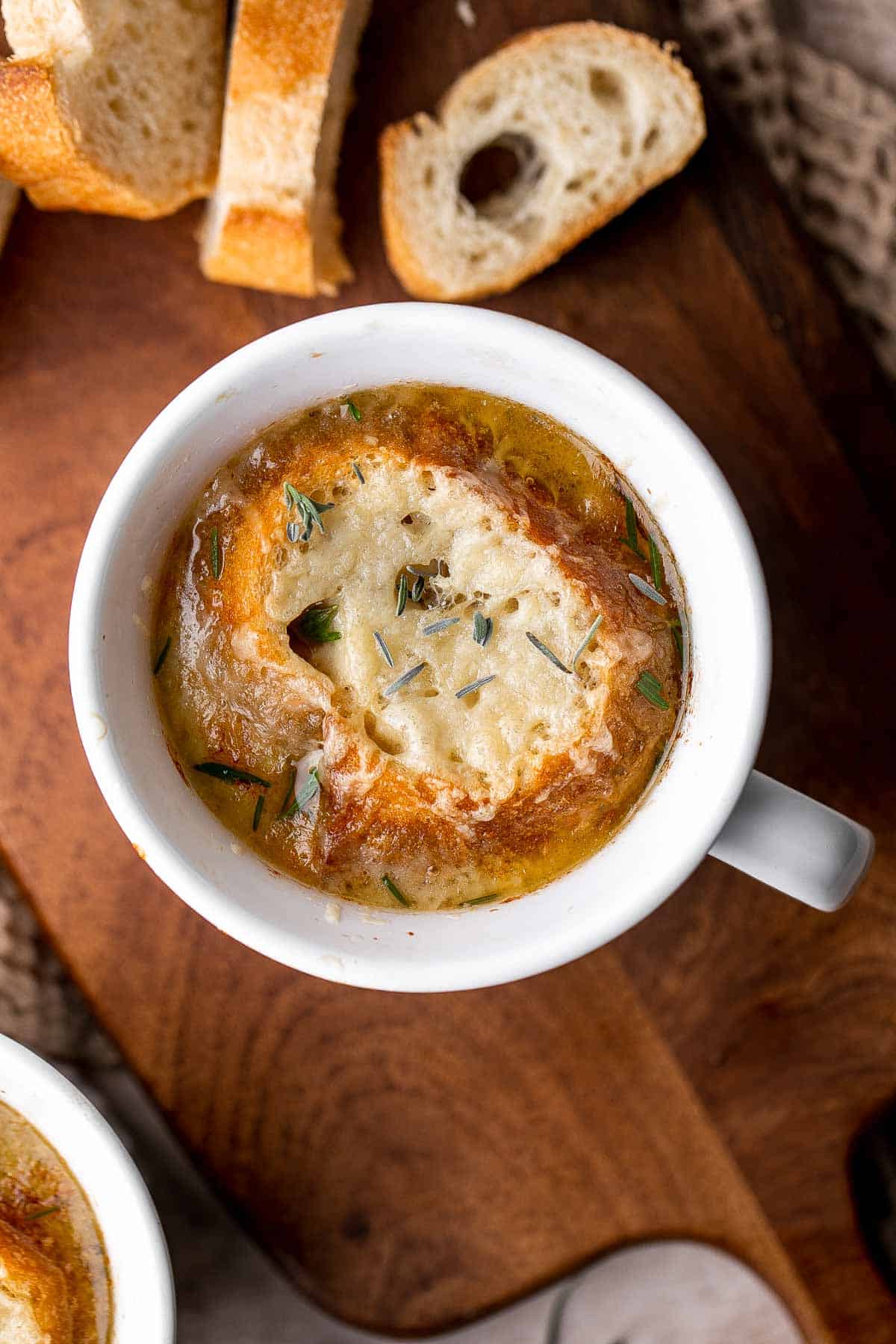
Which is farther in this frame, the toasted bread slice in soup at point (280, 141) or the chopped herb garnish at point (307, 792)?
the toasted bread slice in soup at point (280, 141)

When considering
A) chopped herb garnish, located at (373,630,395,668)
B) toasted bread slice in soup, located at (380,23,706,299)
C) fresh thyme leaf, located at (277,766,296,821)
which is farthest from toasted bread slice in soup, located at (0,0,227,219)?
fresh thyme leaf, located at (277,766,296,821)

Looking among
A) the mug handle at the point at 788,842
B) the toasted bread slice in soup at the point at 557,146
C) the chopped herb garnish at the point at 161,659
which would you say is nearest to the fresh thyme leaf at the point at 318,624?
the chopped herb garnish at the point at 161,659

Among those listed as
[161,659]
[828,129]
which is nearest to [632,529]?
[161,659]

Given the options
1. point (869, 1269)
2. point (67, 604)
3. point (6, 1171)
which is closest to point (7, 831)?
point (67, 604)

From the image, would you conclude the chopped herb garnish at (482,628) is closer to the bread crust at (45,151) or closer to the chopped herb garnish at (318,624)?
the chopped herb garnish at (318,624)

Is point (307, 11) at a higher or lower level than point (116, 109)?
higher

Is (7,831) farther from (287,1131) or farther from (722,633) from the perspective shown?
(722,633)
